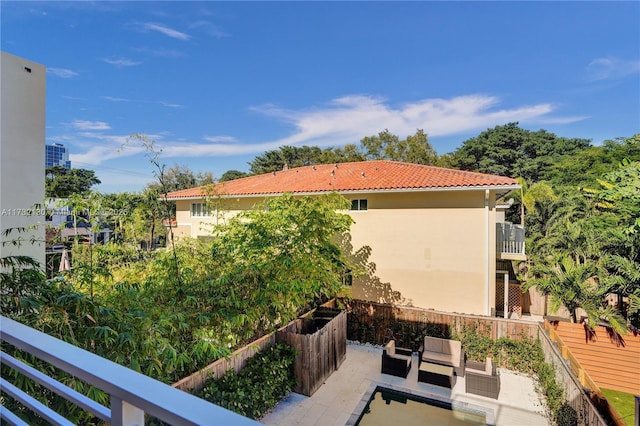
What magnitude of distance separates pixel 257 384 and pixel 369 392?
2.94 m

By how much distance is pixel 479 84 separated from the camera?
52.8 ft

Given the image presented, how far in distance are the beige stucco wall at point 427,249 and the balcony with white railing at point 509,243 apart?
1.81 m

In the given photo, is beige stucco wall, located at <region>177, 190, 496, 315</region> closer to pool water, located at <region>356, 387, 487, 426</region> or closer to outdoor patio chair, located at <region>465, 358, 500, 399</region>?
outdoor patio chair, located at <region>465, 358, 500, 399</region>

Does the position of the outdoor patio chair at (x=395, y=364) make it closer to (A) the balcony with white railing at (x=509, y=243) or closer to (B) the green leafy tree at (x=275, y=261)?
(B) the green leafy tree at (x=275, y=261)

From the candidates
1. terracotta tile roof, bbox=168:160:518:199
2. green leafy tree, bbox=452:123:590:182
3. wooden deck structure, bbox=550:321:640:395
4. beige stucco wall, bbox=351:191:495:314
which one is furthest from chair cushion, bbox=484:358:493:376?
green leafy tree, bbox=452:123:590:182

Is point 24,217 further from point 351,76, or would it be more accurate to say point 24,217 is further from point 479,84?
point 479,84

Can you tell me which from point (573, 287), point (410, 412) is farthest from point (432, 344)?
point (573, 287)

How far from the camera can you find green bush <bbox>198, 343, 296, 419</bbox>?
5.88 meters

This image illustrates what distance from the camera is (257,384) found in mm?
6688

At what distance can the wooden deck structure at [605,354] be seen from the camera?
8352 mm

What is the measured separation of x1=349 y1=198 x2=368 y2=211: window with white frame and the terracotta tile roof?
630 millimetres

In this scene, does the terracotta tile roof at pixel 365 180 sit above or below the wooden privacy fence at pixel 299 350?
above

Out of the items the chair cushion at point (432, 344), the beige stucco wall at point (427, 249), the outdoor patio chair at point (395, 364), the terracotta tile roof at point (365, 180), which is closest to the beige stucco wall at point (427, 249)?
the beige stucco wall at point (427, 249)

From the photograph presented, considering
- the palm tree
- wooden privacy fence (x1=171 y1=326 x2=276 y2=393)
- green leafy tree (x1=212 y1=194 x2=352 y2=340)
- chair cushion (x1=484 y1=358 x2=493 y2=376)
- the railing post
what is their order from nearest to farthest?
the railing post < wooden privacy fence (x1=171 y1=326 x2=276 y2=393) < green leafy tree (x1=212 y1=194 x2=352 y2=340) < chair cushion (x1=484 y1=358 x2=493 y2=376) < the palm tree
